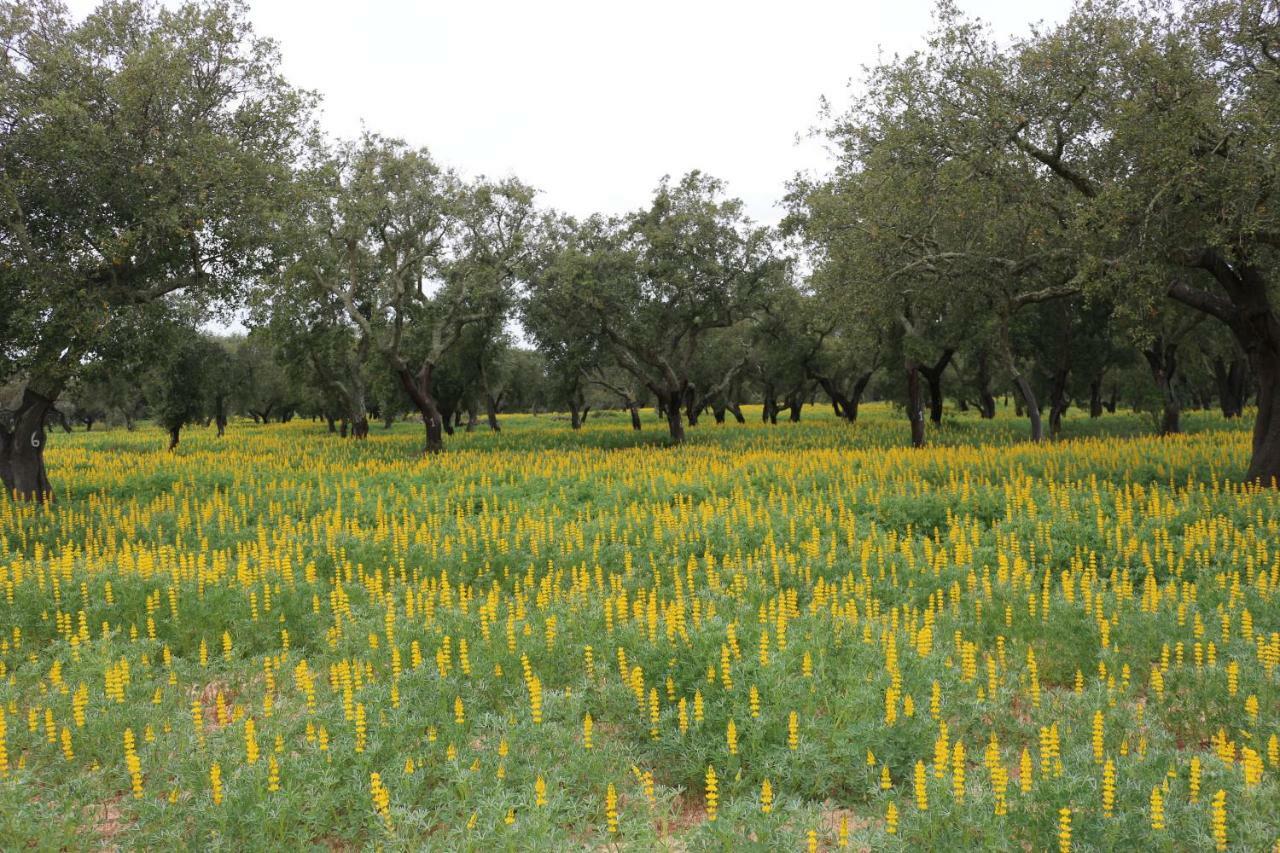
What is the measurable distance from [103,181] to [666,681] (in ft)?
52.6

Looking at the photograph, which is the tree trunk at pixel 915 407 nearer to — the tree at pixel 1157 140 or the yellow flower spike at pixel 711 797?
the tree at pixel 1157 140

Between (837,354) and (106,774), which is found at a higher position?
(837,354)

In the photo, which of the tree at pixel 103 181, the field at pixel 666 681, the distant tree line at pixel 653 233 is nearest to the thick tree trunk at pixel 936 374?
the distant tree line at pixel 653 233

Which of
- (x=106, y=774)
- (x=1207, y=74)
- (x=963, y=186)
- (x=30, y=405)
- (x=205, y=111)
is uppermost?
(x=205, y=111)

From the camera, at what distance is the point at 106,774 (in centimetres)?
524

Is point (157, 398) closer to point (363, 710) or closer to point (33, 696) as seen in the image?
point (33, 696)

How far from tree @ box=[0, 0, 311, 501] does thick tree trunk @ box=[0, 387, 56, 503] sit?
0.10 feet

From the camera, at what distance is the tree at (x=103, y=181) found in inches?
580

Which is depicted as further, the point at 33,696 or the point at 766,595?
the point at 766,595

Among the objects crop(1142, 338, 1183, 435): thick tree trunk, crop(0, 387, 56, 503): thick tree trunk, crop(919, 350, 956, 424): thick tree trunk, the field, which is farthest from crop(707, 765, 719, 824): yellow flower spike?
crop(1142, 338, 1183, 435): thick tree trunk

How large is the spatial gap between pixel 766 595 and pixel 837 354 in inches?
1354

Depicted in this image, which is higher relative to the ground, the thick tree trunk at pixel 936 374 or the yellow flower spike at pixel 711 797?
the thick tree trunk at pixel 936 374

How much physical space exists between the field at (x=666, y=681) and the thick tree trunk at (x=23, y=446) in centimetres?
397

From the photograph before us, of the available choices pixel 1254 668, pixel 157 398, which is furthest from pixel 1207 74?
pixel 157 398
